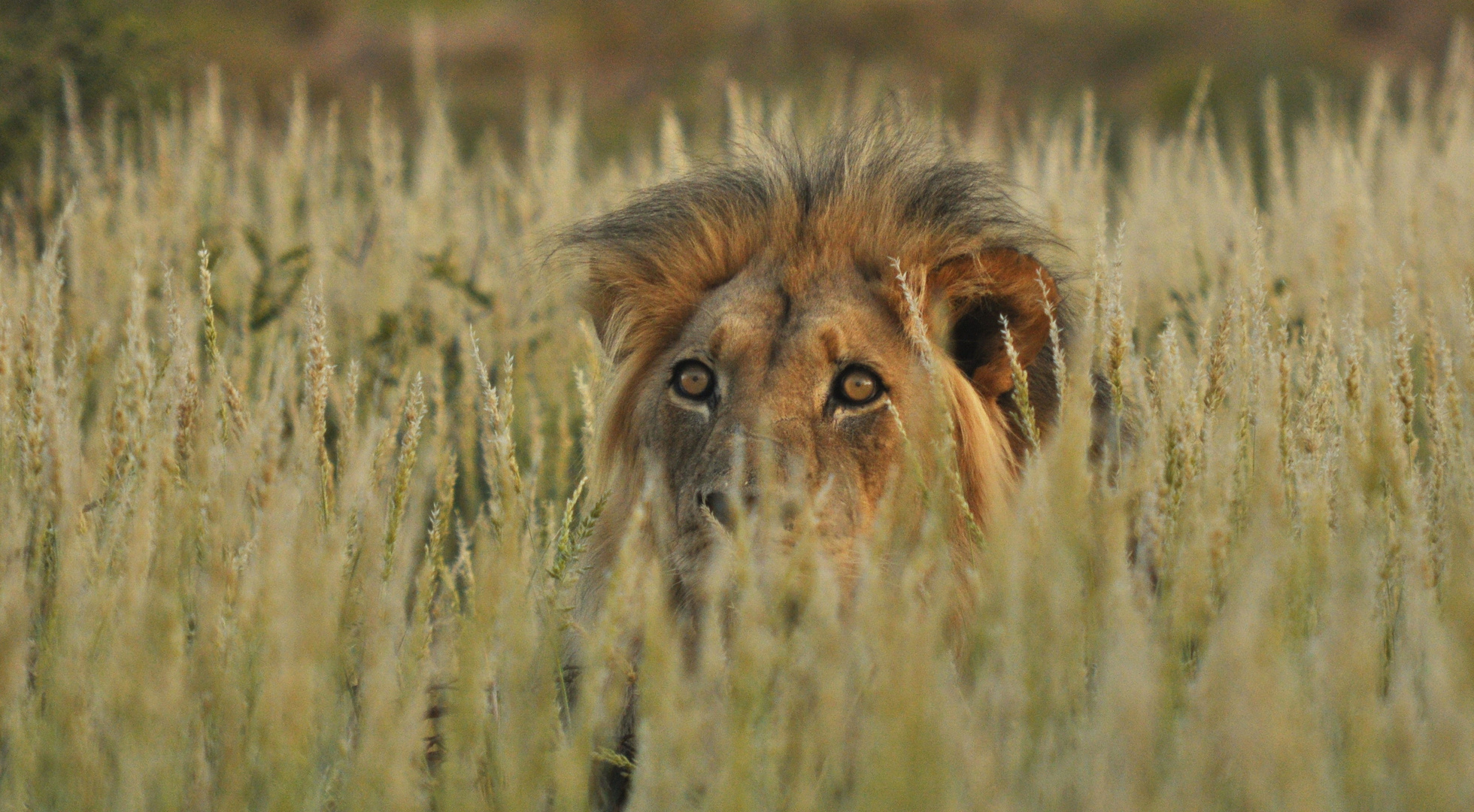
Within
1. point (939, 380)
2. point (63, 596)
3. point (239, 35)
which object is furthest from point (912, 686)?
point (239, 35)

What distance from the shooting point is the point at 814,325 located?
3.12 m

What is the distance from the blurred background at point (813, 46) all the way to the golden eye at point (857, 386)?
1397 centimetres

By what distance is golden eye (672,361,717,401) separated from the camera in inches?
129

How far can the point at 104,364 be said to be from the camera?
4926mm

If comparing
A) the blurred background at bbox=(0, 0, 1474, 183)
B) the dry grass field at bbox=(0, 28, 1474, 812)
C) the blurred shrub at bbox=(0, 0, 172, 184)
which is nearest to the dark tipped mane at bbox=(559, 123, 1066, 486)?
the dry grass field at bbox=(0, 28, 1474, 812)

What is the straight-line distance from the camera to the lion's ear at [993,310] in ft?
10.1

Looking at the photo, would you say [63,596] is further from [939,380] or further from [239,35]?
[239,35]

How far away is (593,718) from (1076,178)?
5103 millimetres

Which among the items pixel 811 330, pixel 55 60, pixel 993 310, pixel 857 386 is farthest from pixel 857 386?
pixel 55 60

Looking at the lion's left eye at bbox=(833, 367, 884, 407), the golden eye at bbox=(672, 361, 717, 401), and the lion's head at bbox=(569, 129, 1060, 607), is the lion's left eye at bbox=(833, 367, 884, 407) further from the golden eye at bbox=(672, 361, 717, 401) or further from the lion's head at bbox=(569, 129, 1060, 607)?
the golden eye at bbox=(672, 361, 717, 401)

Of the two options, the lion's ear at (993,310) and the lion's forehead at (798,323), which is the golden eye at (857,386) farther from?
the lion's ear at (993,310)

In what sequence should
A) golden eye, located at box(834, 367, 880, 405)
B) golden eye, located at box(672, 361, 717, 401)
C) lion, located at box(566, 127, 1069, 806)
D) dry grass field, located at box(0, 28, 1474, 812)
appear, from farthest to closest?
golden eye, located at box(672, 361, 717, 401) < golden eye, located at box(834, 367, 880, 405) < lion, located at box(566, 127, 1069, 806) < dry grass field, located at box(0, 28, 1474, 812)

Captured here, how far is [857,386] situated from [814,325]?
20 cm

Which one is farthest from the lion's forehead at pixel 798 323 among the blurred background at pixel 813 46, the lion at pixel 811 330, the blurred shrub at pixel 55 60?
the blurred background at pixel 813 46
